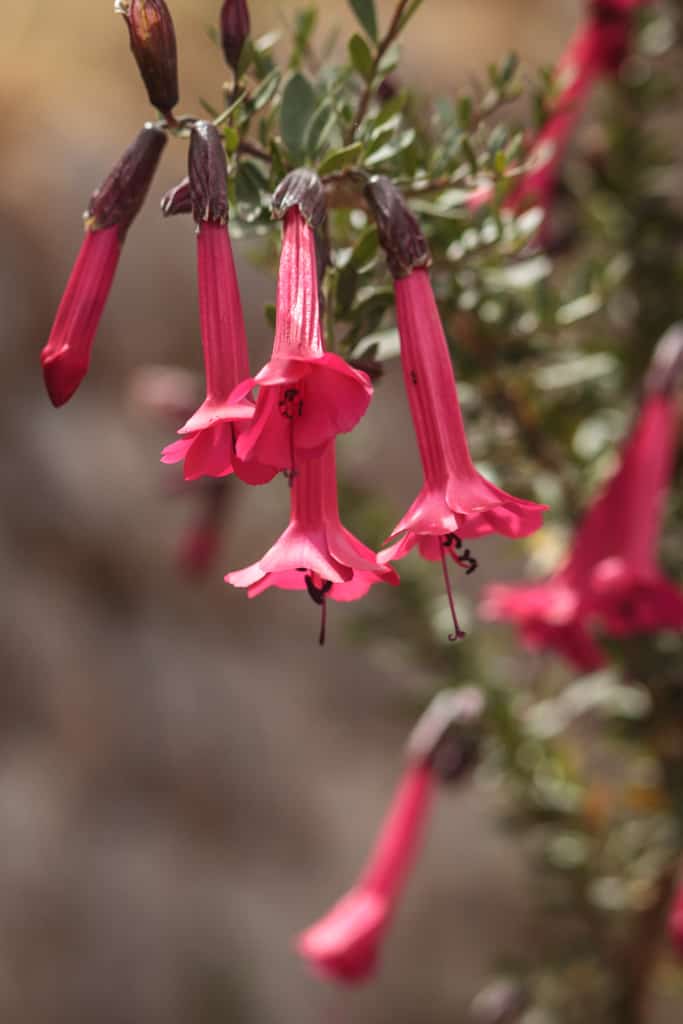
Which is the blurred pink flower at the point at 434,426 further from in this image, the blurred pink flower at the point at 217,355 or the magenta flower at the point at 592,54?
the magenta flower at the point at 592,54

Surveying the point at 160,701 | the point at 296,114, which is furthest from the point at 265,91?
the point at 160,701

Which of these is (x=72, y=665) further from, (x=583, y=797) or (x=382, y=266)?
(x=382, y=266)

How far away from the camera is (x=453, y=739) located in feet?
2.18

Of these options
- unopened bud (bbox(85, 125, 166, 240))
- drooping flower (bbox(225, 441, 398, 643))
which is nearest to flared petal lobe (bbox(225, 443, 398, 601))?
drooping flower (bbox(225, 441, 398, 643))

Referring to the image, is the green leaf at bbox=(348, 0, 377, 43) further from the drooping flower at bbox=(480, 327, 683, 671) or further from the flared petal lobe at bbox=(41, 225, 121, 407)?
the drooping flower at bbox=(480, 327, 683, 671)

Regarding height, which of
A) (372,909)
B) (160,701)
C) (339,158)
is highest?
(339,158)

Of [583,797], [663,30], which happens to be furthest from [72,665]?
[663,30]

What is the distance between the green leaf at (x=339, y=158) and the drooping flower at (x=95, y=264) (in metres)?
0.05

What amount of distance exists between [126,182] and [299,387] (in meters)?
0.09

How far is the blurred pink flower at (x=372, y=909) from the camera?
24.5 inches

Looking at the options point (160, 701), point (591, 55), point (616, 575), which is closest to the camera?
point (616, 575)

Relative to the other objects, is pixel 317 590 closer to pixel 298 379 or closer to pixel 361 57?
pixel 298 379

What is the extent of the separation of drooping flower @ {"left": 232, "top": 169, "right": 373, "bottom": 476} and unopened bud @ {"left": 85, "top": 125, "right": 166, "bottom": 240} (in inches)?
1.9

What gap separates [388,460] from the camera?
1479mm
